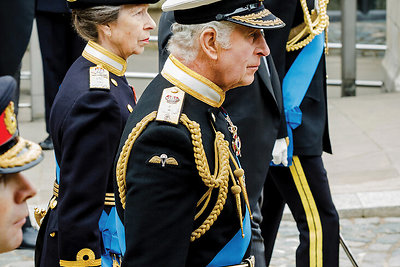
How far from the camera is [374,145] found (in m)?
7.83

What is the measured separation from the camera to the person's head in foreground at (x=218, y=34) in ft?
9.36

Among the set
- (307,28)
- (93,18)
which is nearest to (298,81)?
(307,28)

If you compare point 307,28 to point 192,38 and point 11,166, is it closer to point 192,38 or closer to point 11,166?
point 192,38

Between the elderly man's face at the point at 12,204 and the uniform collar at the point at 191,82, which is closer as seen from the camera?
the elderly man's face at the point at 12,204

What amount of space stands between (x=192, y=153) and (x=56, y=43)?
15.1 ft

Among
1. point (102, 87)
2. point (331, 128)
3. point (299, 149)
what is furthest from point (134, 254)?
point (331, 128)

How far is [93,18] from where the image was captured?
363 centimetres

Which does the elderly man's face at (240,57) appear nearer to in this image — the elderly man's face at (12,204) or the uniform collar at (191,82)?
the uniform collar at (191,82)

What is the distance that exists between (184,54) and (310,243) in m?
1.97

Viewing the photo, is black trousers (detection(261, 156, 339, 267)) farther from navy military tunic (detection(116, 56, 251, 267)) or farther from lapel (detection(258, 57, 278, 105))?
navy military tunic (detection(116, 56, 251, 267))

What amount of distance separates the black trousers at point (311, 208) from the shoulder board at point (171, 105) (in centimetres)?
181

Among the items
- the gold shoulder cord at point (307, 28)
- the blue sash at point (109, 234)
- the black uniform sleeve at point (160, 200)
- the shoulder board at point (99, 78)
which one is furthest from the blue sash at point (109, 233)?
the gold shoulder cord at point (307, 28)

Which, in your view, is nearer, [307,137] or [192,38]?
[192,38]

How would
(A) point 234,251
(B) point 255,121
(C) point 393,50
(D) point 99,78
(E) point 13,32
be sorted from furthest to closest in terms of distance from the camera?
1. (C) point 393,50
2. (E) point 13,32
3. (B) point 255,121
4. (D) point 99,78
5. (A) point 234,251
